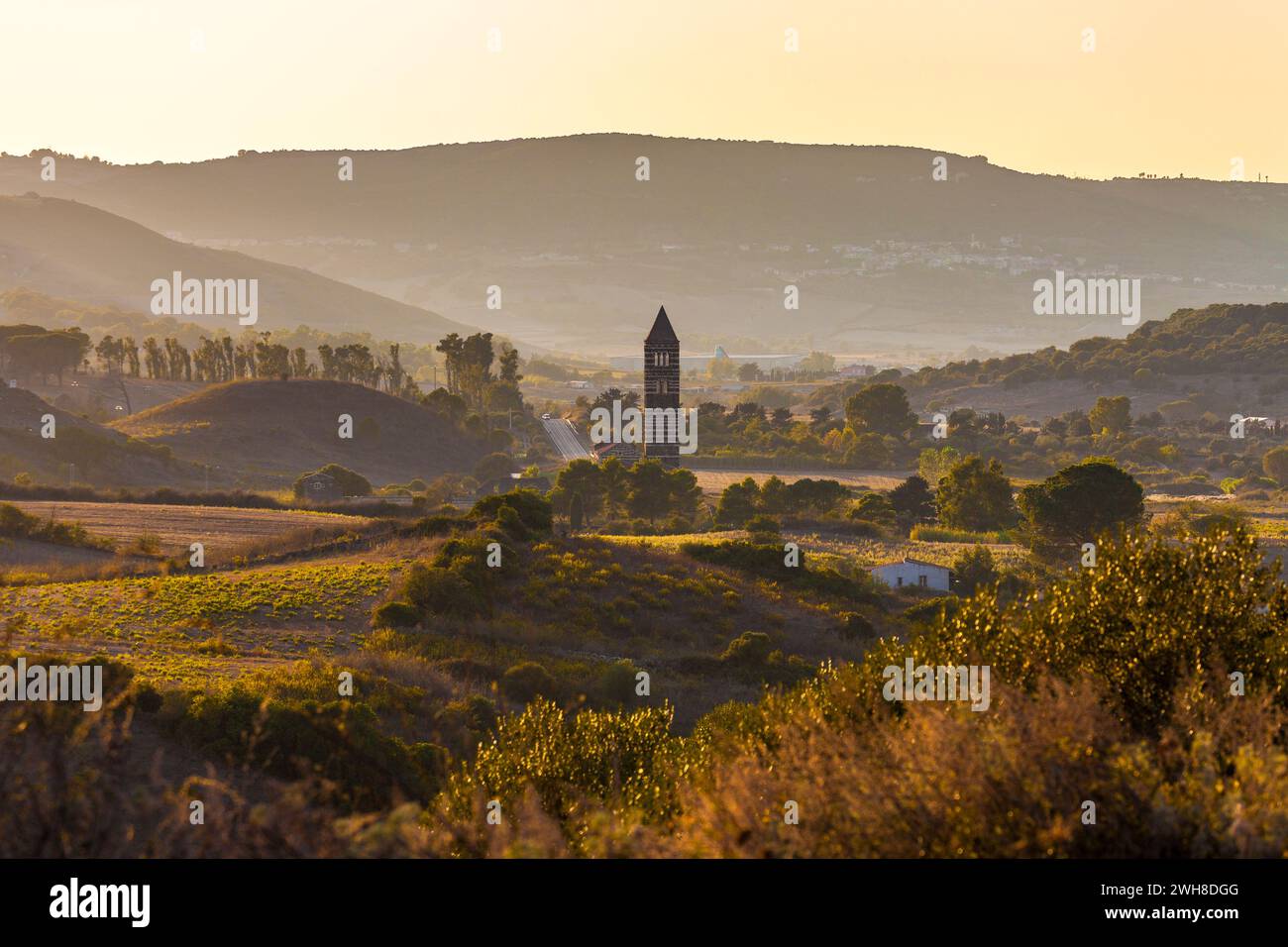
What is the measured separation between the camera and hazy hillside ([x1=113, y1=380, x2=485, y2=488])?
130 metres

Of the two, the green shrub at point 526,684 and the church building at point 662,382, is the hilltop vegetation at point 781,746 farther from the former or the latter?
the church building at point 662,382

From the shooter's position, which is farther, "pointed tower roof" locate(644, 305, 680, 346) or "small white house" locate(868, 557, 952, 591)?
"pointed tower roof" locate(644, 305, 680, 346)

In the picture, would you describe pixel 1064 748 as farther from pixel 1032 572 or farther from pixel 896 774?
pixel 1032 572

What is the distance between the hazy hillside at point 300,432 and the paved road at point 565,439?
1150cm

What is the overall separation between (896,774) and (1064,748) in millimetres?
2210

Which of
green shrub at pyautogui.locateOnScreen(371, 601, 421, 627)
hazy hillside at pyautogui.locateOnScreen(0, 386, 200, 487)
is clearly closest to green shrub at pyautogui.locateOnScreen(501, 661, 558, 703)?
green shrub at pyautogui.locateOnScreen(371, 601, 421, 627)

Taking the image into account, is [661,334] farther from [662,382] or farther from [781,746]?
[781,746]

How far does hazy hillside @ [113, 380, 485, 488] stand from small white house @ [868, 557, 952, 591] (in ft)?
219

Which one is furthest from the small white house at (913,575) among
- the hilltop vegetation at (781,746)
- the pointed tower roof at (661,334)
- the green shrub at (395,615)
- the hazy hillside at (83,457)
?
the hazy hillside at (83,457)

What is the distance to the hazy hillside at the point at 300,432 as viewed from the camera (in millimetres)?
130375

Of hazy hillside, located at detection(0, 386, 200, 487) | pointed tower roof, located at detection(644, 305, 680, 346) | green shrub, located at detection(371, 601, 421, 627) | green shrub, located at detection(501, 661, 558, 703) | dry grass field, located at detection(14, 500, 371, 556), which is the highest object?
pointed tower roof, located at detection(644, 305, 680, 346)

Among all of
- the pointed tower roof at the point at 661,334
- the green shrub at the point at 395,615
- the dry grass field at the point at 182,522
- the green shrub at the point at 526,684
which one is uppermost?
the pointed tower roof at the point at 661,334

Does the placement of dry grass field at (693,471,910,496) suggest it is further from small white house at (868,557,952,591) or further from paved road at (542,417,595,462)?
small white house at (868,557,952,591)
